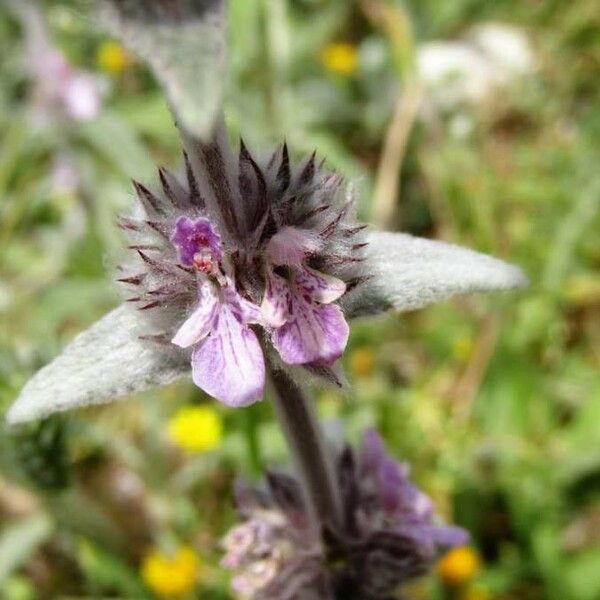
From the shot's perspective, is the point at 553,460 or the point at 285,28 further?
the point at 285,28

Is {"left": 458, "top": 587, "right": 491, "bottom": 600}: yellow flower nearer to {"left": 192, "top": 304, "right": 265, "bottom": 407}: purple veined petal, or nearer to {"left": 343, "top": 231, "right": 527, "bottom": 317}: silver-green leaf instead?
{"left": 343, "top": 231, "right": 527, "bottom": 317}: silver-green leaf

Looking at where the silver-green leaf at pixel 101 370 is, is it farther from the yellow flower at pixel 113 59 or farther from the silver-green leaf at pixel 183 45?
the yellow flower at pixel 113 59

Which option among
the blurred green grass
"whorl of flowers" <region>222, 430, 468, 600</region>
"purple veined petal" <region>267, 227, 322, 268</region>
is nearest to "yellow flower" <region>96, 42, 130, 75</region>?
the blurred green grass

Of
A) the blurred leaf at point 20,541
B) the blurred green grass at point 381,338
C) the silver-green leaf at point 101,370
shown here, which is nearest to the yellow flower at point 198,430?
the blurred green grass at point 381,338

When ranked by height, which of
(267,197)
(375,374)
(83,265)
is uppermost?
(83,265)

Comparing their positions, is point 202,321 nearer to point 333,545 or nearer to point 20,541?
point 333,545

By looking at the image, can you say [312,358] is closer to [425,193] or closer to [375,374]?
[375,374]

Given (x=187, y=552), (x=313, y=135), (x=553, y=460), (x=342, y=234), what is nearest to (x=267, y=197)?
(x=342, y=234)

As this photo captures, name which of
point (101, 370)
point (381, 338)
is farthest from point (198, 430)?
point (101, 370)
